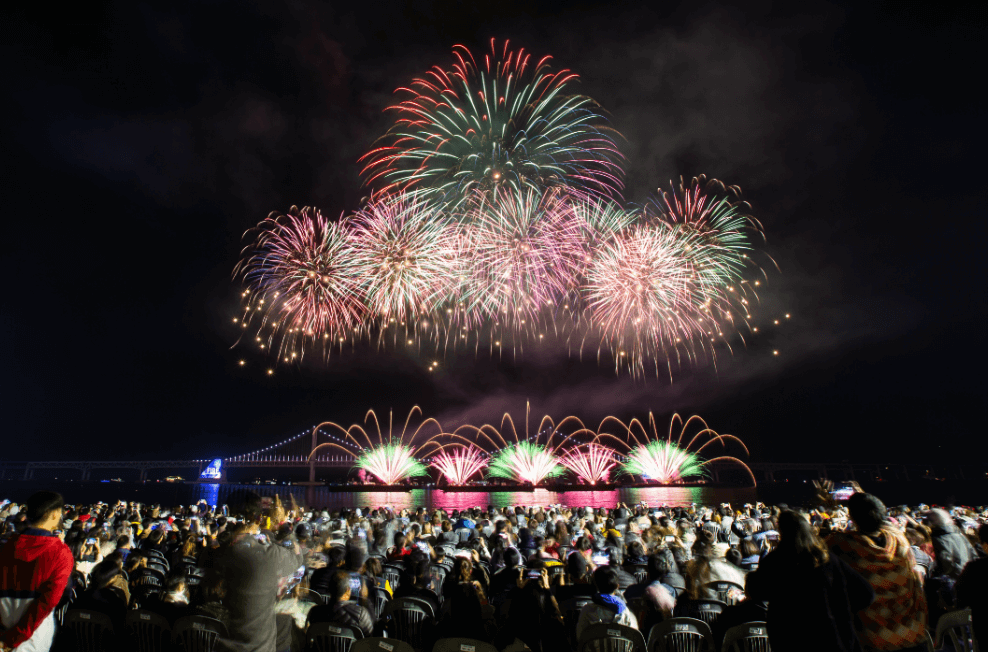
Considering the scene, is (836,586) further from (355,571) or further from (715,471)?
(715,471)

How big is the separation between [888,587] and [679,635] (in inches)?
74.9

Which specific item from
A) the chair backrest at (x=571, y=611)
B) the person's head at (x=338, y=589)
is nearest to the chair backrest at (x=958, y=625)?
the chair backrest at (x=571, y=611)

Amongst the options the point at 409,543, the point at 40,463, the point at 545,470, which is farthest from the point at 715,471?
the point at 40,463

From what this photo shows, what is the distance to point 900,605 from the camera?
13.2 feet

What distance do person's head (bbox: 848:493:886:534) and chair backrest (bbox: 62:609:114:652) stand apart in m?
7.33

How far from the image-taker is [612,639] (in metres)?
4.73

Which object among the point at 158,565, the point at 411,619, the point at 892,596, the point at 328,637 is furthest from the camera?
the point at 158,565

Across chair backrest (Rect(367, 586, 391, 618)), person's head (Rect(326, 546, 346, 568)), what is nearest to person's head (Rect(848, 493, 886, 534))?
chair backrest (Rect(367, 586, 391, 618))

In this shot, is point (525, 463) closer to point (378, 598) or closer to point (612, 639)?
point (378, 598)

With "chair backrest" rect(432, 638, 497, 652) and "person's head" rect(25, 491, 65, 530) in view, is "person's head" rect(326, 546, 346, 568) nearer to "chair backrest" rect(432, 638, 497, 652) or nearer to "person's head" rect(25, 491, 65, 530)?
"chair backrest" rect(432, 638, 497, 652)

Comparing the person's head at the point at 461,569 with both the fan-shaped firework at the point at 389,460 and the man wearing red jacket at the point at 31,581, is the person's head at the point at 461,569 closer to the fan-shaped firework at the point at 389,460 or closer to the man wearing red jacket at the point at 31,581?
the man wearing red jacket at the point at 31,581

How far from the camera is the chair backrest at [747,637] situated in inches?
185

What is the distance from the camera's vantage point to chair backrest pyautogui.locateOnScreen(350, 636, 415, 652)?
169 inches

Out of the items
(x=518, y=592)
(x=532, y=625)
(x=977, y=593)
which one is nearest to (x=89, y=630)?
(x=518, y=592)
